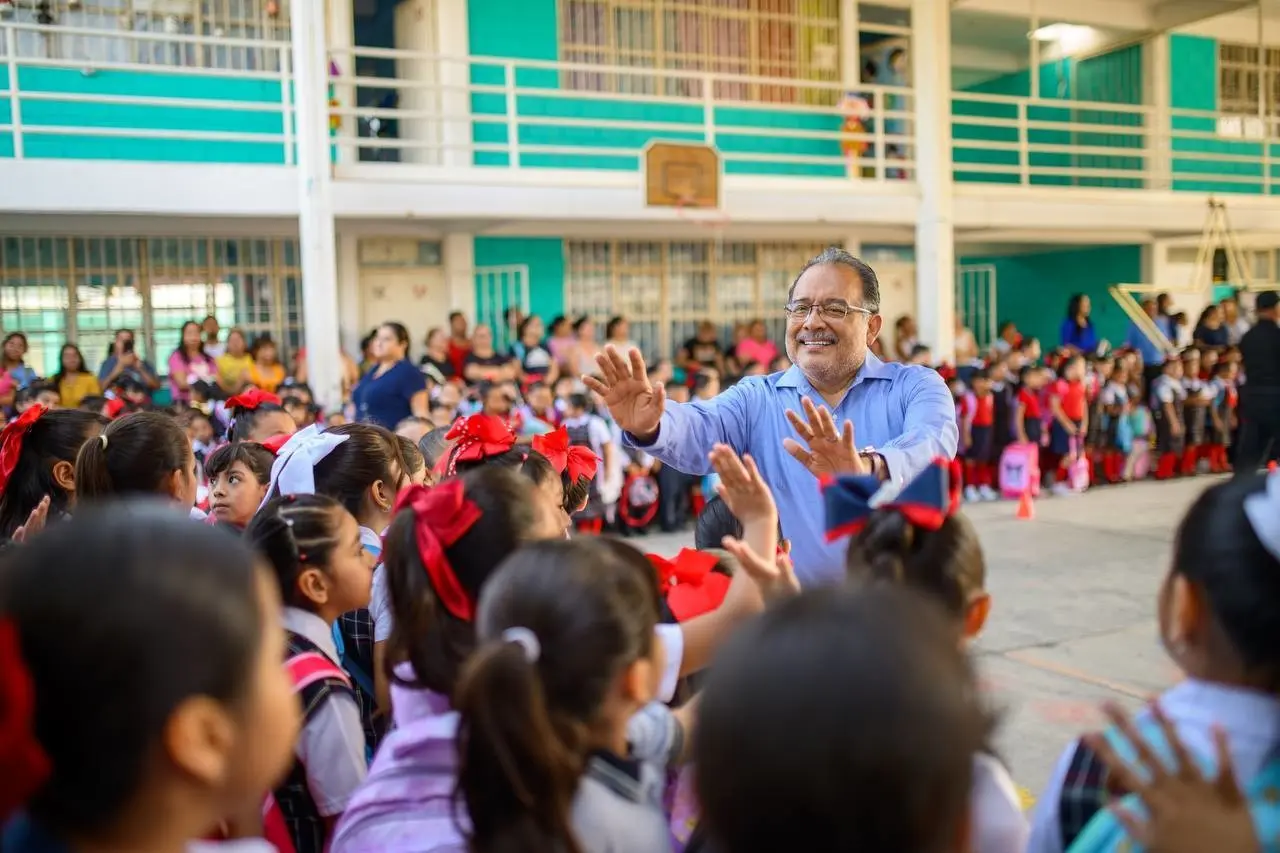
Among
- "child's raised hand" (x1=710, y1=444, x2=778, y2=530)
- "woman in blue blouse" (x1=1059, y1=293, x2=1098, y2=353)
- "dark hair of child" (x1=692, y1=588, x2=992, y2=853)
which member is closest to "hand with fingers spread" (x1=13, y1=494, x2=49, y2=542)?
"child's raised hand" (x1=710, y1=444, x2=778, y2=530)

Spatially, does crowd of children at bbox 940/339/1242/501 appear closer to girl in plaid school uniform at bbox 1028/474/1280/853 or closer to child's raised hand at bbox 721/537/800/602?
child's raised hand at bbox 721/537/800/602

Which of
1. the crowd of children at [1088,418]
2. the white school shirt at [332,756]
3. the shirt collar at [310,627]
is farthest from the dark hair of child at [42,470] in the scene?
the crowd of children at [1088,418]

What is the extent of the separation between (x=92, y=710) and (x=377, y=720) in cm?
143

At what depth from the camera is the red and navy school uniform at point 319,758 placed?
69.0 inches

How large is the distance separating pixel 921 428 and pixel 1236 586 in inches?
50.2

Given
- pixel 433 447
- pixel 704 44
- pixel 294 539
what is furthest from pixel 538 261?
pixel 294 539

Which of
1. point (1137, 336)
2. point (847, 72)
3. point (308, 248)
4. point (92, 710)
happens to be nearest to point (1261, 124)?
point (1137, 336)

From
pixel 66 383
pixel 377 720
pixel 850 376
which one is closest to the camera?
pixel 377 720

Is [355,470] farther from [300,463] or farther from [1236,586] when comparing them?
[1236,586]

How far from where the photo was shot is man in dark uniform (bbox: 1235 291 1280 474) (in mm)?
7266

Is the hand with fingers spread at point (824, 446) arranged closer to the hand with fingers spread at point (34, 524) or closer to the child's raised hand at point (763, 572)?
the child's raised hand at point (763, 572)

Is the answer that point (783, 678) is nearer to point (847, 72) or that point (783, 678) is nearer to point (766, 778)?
point (766, 778)

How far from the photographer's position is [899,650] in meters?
1.00

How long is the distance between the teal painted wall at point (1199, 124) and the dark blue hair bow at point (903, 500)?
14.4 m
